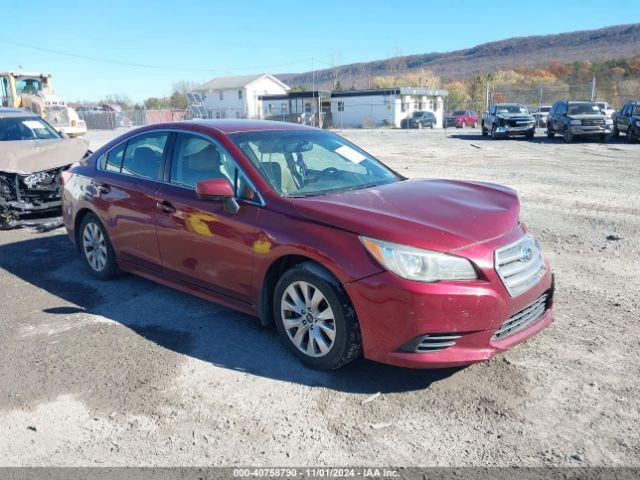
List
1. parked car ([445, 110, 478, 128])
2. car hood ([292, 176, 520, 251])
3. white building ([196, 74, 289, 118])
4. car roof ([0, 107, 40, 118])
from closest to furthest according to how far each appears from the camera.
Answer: car hood ([292, 176, 520, 251]) < car roof ([0, 107, 40, 118]) < parked car ([445, 110, 478, 128]) < white building ([196, 74, 289, 118])

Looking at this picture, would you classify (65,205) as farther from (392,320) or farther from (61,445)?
(392,320)

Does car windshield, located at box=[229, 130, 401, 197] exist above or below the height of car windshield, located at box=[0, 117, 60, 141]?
below

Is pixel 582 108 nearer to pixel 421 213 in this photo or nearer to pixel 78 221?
pixel 78 221

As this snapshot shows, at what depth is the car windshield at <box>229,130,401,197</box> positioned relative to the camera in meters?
4.41

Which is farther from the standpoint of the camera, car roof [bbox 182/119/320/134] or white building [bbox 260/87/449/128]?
white building [bbox 260/87/449/128]

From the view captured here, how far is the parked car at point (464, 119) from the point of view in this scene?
47.3 m

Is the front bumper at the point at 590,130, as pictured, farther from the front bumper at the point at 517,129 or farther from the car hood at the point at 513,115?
the car hood at the point at 513,115

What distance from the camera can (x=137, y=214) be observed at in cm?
523

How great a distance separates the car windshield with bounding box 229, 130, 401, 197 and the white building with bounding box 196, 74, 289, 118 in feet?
239

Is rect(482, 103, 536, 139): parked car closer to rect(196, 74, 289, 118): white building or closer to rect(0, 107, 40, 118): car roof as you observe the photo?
rect(0, 107, 40, 118): car roof

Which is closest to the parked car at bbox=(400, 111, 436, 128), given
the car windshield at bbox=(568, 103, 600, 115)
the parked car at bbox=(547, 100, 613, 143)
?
the parked car at bbox=(547, 100, 613, 143)

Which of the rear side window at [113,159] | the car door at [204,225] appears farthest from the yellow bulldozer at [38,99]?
the car door at [204,225]

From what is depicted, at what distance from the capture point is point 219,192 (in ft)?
13.8

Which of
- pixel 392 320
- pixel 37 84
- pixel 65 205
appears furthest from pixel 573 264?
pixel 37 84
